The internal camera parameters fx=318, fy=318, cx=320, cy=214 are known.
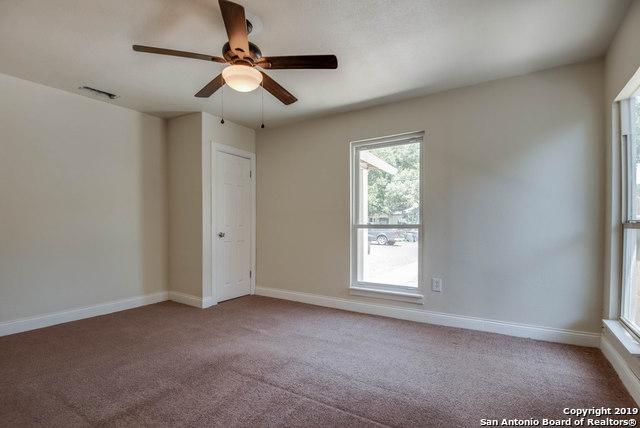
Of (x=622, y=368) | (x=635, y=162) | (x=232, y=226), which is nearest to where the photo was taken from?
(x=622, y=368)

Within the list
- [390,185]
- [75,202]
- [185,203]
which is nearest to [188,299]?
[185,203]

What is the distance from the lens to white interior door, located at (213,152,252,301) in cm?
421

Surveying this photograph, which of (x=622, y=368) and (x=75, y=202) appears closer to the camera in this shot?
(x=622, y=368)

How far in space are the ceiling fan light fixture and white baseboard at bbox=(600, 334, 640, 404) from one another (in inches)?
117

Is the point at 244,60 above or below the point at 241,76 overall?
above

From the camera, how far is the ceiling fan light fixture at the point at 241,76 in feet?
6.38

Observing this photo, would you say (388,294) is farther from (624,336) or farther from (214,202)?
(214,202)

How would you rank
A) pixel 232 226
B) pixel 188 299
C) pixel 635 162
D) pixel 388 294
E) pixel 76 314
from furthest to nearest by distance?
pixel 232 226 → pixel 188 299 → pixel 388 294 → pixel 76 314 → pixel 635 162

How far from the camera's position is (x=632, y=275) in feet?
7.59

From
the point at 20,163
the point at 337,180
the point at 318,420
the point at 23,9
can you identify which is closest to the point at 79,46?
the point at 23,9

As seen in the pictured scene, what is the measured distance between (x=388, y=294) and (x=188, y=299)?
8.31 ft

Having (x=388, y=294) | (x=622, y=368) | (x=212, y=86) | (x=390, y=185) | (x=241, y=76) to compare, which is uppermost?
(x=212, y=86)

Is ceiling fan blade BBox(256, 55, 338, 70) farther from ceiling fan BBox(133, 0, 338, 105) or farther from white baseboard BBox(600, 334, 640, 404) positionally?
white baseboard BBox(600, 334, 640, 404)

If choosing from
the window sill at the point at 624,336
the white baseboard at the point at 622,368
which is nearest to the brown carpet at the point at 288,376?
the white baseboard at the point at 622,368
